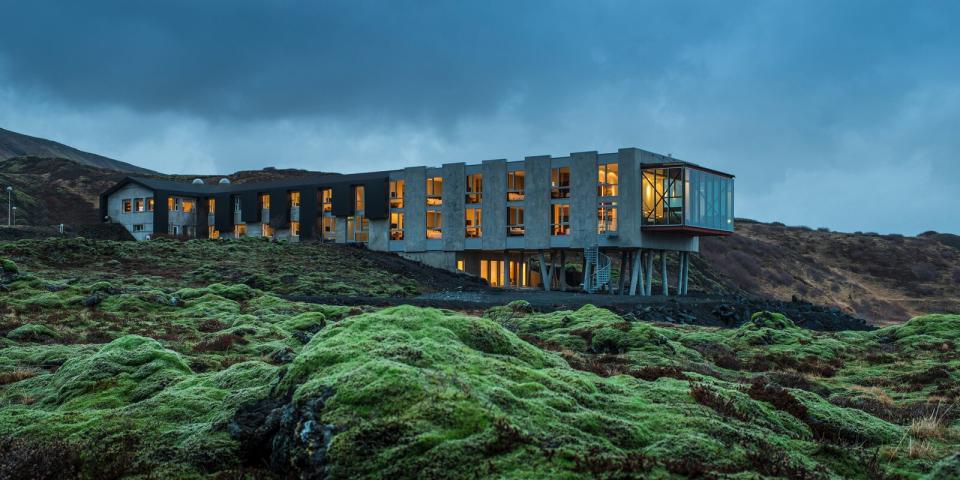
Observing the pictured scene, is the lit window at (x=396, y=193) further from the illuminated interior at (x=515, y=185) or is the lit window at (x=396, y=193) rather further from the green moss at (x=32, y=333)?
the green moss at (x=32, y=333)

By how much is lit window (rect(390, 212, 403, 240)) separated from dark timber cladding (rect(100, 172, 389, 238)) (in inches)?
34.9

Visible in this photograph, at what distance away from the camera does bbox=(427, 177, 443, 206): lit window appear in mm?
61094

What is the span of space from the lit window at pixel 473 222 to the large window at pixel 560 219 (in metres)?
7.28

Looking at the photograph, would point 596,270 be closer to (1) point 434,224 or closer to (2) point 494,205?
(2) point 494,205

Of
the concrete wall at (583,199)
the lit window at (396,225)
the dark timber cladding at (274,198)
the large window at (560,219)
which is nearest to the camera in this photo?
the concrete wall at (583,199)

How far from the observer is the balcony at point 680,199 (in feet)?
161

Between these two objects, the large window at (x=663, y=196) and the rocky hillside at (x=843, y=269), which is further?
the rocky hillside at (x=843, y=269)

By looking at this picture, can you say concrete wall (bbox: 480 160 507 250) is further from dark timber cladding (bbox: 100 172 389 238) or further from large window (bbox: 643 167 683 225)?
large window (bbox: 643 167 683 225)

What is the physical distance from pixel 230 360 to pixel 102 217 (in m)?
78.8

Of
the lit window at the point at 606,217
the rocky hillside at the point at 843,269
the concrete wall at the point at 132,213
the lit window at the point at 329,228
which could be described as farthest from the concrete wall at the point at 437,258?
the concrete wall at the point at 132,213

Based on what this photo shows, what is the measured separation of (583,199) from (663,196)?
6.12 m

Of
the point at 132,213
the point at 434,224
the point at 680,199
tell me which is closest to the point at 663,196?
the point at 680,199

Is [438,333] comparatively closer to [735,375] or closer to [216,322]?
[735,375]

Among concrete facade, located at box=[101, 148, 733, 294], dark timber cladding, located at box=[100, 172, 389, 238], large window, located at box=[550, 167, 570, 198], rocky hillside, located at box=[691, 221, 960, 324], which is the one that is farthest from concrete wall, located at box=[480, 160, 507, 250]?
rocky hillside, located at box=[691, 221, 960, 324]
